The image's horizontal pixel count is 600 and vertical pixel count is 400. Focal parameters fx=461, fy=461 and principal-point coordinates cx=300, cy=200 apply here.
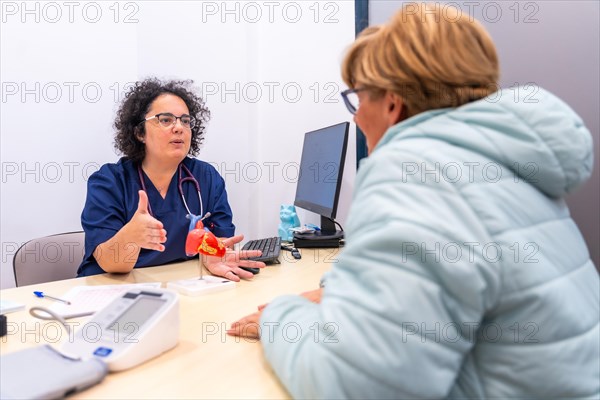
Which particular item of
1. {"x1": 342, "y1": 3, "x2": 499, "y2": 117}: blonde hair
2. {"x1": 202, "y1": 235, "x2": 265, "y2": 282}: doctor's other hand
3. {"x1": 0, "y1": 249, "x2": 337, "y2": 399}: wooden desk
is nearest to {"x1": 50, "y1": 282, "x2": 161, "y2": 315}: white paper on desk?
{"x1": 0, "y1": 249, "x2": 337, "y2": 399}: wooden desk

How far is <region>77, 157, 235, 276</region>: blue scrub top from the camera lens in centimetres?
166

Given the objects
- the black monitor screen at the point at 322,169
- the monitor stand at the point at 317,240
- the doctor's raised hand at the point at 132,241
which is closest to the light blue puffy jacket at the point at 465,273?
the doctor's raised hand at the point at 132,241

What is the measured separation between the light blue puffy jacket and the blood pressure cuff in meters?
0.34

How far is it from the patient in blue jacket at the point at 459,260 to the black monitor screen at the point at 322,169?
108cm

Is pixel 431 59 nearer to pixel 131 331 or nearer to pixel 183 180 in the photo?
pixel 131 331

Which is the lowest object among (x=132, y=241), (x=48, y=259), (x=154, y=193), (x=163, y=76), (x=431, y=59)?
(x=48, y=259)

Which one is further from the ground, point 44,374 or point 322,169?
point 322,169

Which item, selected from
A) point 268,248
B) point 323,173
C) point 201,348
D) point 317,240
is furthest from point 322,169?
point 201,348

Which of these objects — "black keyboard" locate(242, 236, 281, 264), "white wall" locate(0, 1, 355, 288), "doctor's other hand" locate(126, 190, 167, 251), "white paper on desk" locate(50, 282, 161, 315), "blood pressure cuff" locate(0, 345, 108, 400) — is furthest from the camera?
"white wall" locate(0, 1, 355, 288)

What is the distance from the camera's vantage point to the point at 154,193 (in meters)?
1.86

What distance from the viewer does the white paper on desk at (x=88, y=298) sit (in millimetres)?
1128

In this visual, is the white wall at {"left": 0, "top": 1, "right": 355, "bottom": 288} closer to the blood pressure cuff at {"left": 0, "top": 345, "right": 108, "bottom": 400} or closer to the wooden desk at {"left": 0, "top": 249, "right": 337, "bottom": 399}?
the wooden desk at {"left": 0, "top": 249, "right": 337, "bottom": 399}

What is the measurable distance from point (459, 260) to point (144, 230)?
3.69ft

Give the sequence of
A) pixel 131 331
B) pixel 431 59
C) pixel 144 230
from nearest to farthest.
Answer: pixel 431 59, pixel 131 331, pixel 144 230
